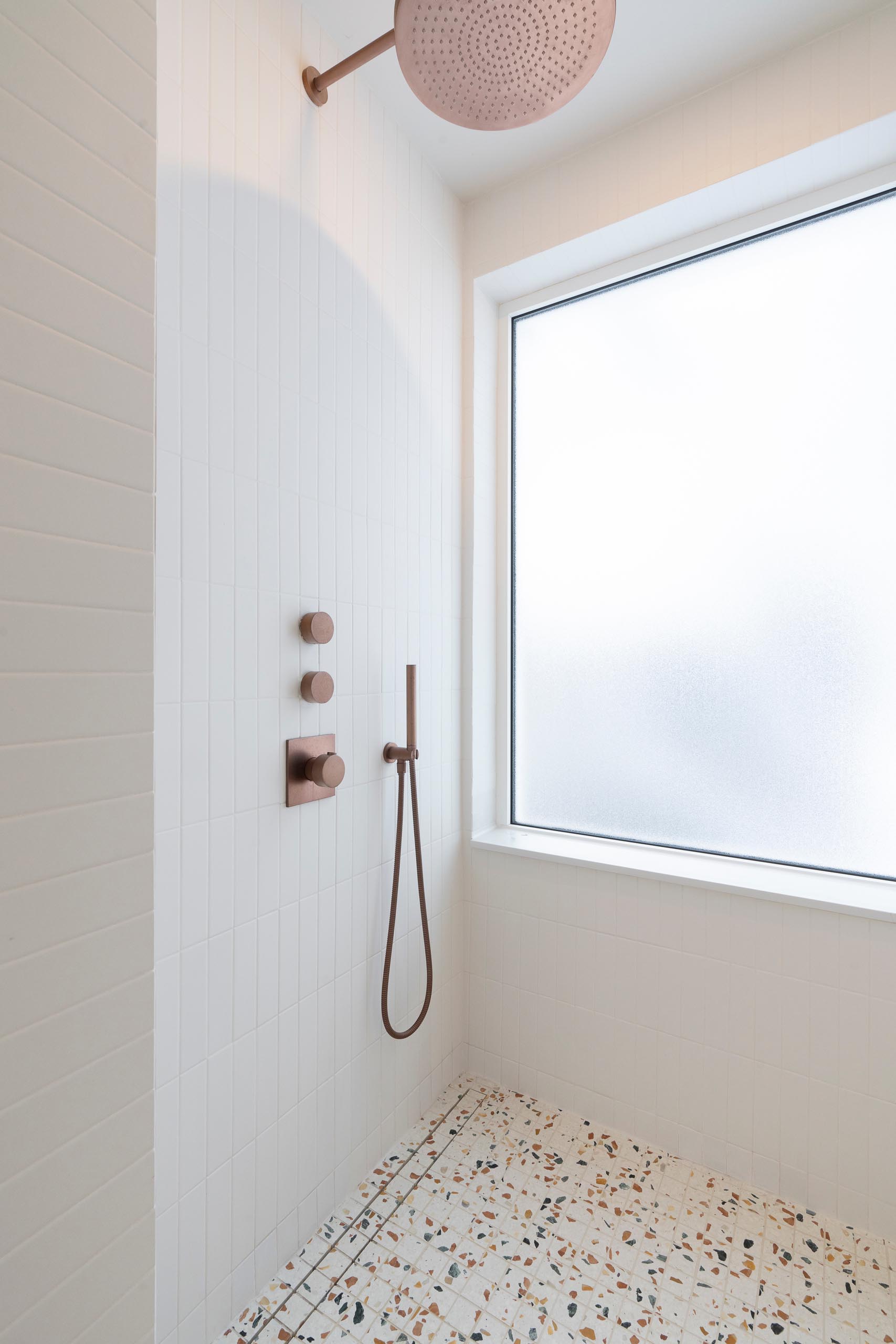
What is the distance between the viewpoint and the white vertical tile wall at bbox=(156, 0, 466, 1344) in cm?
112

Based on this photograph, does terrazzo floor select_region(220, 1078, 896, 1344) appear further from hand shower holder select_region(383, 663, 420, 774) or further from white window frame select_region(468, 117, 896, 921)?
hand shower holder select_region(383, 663, 420, 774)

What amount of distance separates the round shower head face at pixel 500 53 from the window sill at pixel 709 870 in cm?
160

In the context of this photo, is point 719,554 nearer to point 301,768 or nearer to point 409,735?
point 409,735

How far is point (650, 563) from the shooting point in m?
1.87

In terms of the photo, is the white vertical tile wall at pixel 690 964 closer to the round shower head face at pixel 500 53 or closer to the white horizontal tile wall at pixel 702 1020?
the white horizontal tile wall at pixel 702 1020

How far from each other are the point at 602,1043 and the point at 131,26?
2.11m

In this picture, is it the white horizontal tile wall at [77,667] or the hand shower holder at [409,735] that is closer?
the white horizontal tile wall at [77,667]

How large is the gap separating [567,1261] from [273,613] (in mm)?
1438

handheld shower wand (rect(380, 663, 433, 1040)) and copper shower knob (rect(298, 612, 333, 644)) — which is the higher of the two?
copper shower knob (rect(298, 612, 333, 644))

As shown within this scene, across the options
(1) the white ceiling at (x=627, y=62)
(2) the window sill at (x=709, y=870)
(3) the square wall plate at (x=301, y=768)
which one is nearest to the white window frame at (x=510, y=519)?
(2) the window sill at (x=709, y=870)

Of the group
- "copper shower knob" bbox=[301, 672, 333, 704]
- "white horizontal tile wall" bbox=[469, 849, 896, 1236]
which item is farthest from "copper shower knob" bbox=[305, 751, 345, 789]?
"white horizontal tile wall" bbox=[469, 849, 896, 1236]

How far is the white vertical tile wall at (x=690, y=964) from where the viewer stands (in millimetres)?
1462

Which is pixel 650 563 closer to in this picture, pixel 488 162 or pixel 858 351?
pixel 858 351

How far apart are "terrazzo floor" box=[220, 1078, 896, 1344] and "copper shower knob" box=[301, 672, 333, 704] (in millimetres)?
1135
